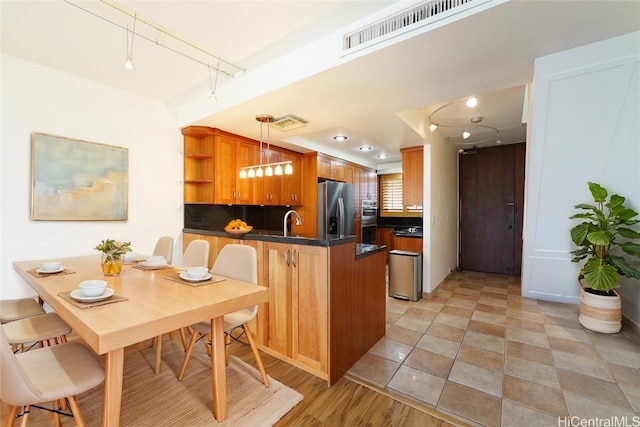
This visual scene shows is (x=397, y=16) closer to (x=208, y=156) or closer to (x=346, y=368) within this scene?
(x=346, y=368)

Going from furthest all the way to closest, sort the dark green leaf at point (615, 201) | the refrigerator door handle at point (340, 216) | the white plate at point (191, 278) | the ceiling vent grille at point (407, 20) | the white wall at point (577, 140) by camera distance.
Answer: the refrigerator door handle at point (340, 216) → the dark green leaf at point (615, 201) → the white wall at point (577, 140) → the white plate at point (191, 278) → the ceiling vent grille at point (407, 20)

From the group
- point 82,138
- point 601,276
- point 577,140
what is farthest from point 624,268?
Answer: point 82,138

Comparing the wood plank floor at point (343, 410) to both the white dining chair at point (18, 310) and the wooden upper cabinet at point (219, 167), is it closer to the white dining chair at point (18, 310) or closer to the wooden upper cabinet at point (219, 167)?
the white dining chair at point (18, 310)

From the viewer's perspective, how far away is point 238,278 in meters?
2.07

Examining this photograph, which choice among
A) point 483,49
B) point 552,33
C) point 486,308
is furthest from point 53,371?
A: point 486,308

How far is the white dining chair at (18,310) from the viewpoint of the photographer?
190 centimetres

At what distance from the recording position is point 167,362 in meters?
2.19

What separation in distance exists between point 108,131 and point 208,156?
3.47ft

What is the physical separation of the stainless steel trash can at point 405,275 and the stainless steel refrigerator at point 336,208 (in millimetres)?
1011

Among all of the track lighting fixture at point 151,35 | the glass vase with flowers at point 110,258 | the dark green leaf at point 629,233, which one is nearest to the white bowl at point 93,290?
the glass vase with flowers at point 110,258

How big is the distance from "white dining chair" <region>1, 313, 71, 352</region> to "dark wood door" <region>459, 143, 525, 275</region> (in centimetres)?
608

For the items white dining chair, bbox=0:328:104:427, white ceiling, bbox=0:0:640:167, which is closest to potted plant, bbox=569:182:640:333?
white ceiling, bbox=0:0:640:167

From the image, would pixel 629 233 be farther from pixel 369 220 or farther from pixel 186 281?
pixel 369 220

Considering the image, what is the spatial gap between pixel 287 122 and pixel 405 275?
8.29ft
